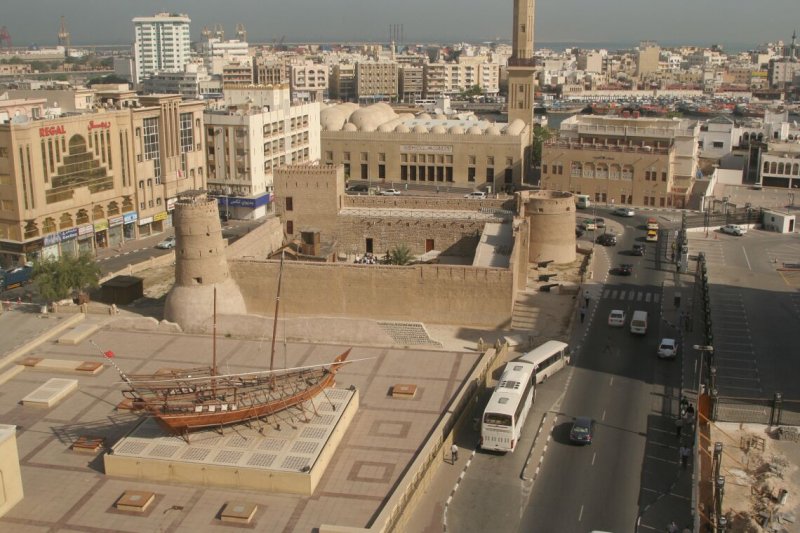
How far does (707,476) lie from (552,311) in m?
20.2

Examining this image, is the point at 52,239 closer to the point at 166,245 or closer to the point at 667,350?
the point at 166,245

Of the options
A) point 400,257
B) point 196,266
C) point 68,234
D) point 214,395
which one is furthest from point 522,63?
point 214,395

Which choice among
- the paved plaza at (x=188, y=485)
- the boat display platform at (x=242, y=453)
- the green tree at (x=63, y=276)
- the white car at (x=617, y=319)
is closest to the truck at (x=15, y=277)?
the green tree at (x=63, y=276)

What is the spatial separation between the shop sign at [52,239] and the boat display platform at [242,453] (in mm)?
33410

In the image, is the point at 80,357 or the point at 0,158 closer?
the point at 80,357

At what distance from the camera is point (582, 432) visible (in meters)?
30.5

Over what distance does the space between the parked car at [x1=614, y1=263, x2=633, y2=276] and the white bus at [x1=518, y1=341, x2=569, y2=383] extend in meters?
16.8

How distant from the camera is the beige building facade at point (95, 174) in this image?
→ 54875mm

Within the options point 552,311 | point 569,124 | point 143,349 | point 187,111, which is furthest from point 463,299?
point 569,124

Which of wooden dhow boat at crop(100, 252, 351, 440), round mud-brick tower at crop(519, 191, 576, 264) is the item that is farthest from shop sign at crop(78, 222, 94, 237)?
wooden dhow boat at crop(100, 252, 351, 440)

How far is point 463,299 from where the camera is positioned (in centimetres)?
4322

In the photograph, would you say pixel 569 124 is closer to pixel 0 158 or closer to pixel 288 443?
pixel 0 158

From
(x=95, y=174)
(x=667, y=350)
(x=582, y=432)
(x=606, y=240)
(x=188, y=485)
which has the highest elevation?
(x=95, y=174)

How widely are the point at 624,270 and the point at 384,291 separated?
59.5 ft
